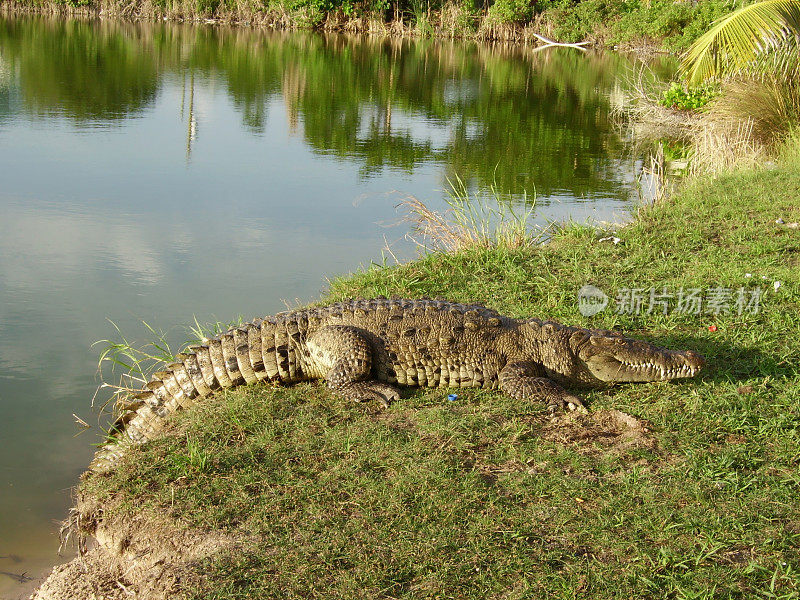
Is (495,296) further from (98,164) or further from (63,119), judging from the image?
(63,119)

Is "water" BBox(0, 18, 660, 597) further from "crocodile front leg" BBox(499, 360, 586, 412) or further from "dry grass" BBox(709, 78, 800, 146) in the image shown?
"crocodile front leg" BBox(499, 360, 586, 412)

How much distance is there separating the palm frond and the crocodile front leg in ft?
28.3

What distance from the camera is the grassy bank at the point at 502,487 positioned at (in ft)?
9.98

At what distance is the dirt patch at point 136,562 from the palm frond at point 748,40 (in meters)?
10.6

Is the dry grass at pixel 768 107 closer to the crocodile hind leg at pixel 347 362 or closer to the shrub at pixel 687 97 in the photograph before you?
the shrub at pixel 687 97

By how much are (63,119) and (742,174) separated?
1210 cm

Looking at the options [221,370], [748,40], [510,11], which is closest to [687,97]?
[748,40]

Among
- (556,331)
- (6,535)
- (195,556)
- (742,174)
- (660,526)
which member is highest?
(742,174)

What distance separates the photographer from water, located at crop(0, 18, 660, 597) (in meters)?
5.87

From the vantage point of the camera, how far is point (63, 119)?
48.1ft

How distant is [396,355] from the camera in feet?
15.4

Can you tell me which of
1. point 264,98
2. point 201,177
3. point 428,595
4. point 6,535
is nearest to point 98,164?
point 201,177

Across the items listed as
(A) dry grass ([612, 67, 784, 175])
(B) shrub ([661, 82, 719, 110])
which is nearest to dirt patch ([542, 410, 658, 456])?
(A) dry grass ([612, 67, 784, 175])

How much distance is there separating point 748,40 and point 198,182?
8.30m
